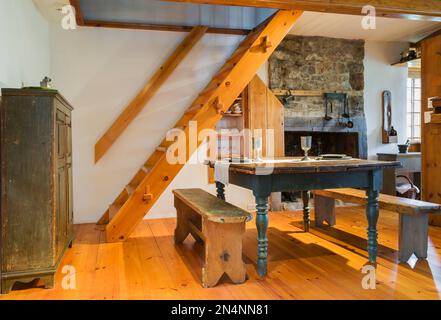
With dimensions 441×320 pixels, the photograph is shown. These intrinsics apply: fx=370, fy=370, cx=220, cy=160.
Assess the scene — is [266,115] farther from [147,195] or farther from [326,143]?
[147,195]

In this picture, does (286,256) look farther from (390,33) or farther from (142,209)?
(390,33)

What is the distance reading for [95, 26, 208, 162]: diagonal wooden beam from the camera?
458 centimetres

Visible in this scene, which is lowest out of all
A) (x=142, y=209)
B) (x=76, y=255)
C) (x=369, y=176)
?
(x=76, y=255)

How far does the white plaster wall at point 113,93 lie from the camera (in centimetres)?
454

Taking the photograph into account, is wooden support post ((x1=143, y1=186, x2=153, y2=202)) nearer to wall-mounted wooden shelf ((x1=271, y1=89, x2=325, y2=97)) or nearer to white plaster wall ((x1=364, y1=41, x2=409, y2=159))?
wall-mounted wooden shelf ((x1=271, y1=89, x2=325, y2=97))

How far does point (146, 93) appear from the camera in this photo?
4656mm

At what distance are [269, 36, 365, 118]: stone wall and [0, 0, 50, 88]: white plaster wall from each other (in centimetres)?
293

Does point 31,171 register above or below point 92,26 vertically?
below

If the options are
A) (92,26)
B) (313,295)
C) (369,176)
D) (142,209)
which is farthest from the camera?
(92,26)

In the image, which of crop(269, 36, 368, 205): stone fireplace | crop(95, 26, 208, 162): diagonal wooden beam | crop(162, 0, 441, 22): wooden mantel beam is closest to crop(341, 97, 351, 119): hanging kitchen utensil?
crop(269, 36, 368, 205): stone fireplace

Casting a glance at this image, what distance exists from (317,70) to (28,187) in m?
4.35

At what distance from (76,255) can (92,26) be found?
9.26 feet

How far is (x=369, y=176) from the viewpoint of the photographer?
2766 mm

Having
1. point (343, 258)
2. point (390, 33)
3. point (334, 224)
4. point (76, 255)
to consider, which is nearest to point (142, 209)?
point (76, 255)
